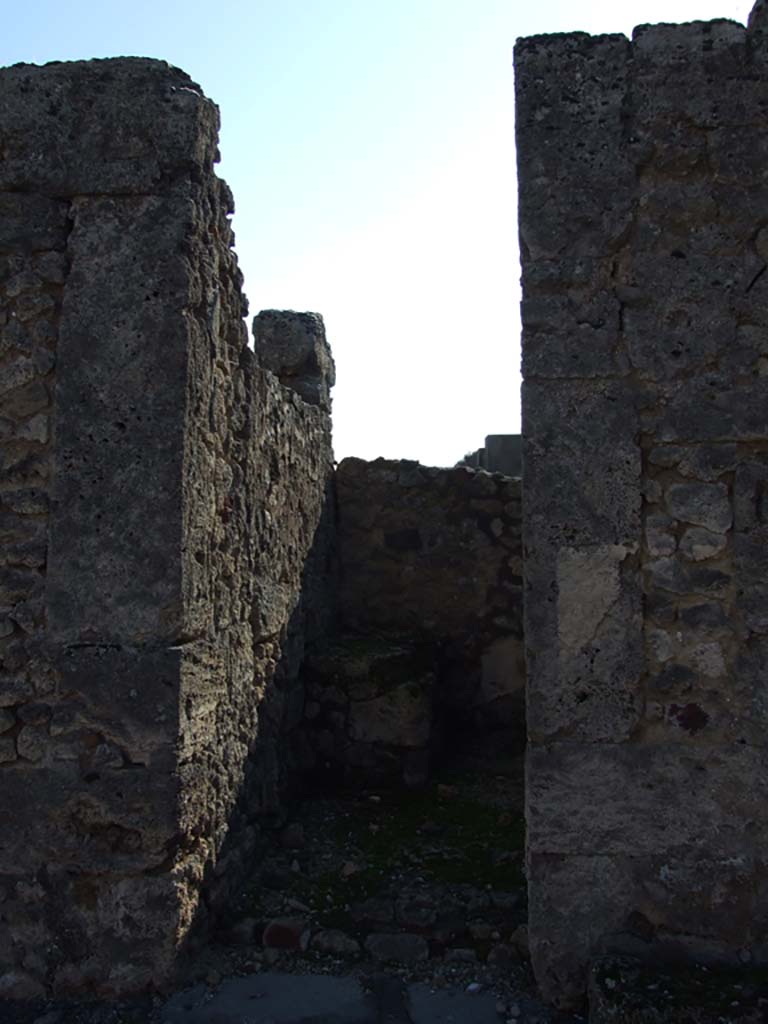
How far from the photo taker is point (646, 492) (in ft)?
9.27

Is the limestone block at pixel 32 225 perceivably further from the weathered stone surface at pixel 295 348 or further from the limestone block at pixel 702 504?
the weathered stone surface at pixel 295 348

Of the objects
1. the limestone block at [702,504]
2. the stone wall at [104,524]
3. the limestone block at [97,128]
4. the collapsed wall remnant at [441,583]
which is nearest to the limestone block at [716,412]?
the limestone block at [702,504]

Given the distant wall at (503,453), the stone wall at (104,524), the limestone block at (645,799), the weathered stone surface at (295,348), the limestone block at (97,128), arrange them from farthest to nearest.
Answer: the distant wall at (503,453), the weathered stone surface at (295,348), the limestone block at (97,128), the stone wall at (104,524), the limestone block at (645,799)

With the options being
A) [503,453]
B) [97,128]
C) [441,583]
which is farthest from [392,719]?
[503,453]

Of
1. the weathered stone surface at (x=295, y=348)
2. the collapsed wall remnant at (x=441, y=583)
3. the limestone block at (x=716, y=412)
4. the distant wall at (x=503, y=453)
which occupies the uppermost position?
the weathered stone surface at (x=295, y=348)

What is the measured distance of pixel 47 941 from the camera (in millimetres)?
2975

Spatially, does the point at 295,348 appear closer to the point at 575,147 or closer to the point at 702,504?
the point at 575,147

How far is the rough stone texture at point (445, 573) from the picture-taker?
5.36 meters

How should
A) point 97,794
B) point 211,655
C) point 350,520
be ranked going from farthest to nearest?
point 350,520, point 211,655, point 97,794

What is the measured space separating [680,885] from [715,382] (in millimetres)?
1442

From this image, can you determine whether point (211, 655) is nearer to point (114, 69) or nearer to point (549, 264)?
point (549, 264)

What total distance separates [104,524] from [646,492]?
5.36 ft

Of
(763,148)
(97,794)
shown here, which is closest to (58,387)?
(97,794)

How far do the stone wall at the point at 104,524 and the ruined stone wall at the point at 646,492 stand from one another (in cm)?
107
